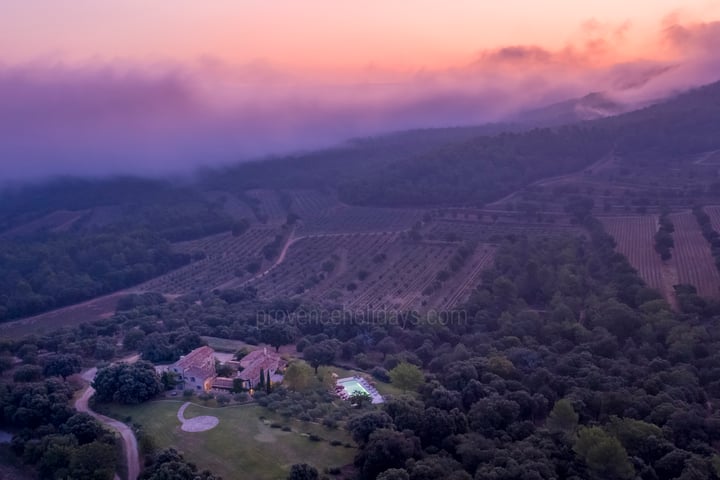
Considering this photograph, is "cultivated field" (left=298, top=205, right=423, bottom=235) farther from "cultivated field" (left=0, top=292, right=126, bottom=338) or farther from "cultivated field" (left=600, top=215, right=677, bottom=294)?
"cultivated field" (left=0, top=292, right=126, bottom=338)

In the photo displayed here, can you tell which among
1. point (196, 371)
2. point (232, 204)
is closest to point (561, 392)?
point (196, 371)

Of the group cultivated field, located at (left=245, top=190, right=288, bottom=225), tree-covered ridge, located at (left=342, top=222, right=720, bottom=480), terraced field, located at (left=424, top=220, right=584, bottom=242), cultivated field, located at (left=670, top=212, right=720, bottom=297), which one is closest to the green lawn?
tree-covered ridge, located at (left=342, top=222, right=720, bottom=480)

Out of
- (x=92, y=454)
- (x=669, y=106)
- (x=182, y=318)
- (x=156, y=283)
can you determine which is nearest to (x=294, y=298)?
(x=182, y=318)

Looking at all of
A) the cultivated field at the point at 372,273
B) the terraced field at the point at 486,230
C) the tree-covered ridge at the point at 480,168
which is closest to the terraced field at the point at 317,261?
the cultivated field at the point at 372,273

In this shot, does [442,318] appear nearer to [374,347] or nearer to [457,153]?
[374,347]

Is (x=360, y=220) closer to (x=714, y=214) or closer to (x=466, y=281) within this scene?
(x=466, y=281)
